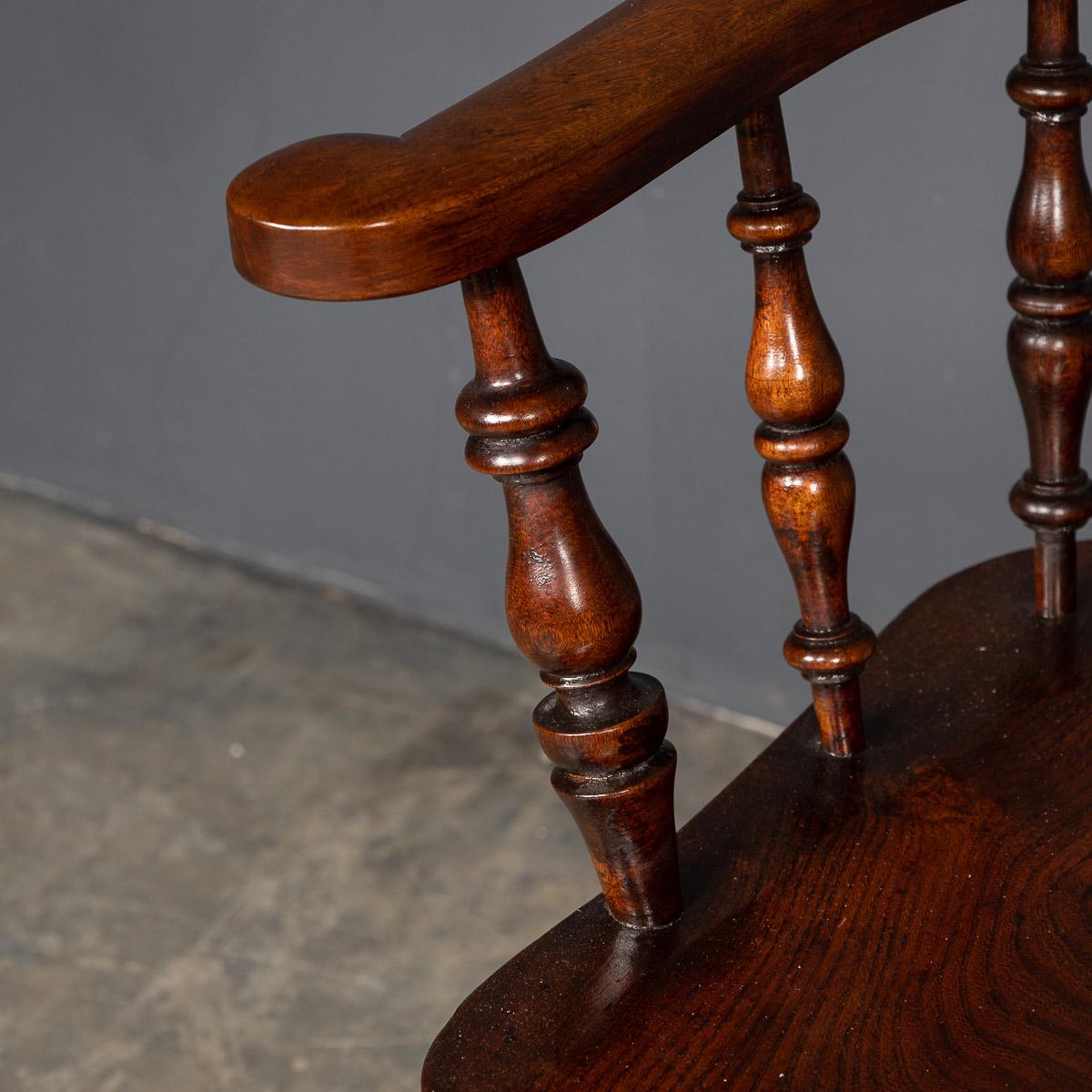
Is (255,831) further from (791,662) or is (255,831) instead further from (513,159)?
(513,159)

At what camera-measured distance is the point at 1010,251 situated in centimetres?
87

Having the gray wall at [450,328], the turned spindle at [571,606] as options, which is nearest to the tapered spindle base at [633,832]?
the turned spindle at [571,606]

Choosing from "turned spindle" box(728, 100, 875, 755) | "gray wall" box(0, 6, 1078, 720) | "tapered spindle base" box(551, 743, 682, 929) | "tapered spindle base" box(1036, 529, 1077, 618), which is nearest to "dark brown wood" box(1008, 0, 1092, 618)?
"tapered spindle base" box(1036, 529, 1077, 618)

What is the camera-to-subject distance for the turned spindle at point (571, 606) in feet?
1.86

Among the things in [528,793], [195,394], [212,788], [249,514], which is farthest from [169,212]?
[528,793]

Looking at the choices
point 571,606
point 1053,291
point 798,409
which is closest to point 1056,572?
point 1053,291

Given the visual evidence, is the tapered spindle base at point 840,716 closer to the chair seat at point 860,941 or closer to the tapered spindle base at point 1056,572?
the chair seat at point 860,941

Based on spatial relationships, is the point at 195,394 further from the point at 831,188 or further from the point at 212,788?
the point at 831,188

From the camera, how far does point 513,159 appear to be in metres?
0.51

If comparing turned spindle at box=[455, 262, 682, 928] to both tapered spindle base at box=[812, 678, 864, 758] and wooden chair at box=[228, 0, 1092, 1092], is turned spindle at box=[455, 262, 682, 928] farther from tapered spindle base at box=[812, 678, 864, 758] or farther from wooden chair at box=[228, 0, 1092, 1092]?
tapered spindle base at box=[812, 678, 864, 758]

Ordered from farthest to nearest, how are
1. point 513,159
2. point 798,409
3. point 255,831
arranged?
point 255,831
point 798,409
point 513,159

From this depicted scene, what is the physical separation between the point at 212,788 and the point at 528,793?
1.57 feet

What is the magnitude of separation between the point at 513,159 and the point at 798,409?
0.83 feet

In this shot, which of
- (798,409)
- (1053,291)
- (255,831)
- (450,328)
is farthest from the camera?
(450,328)
